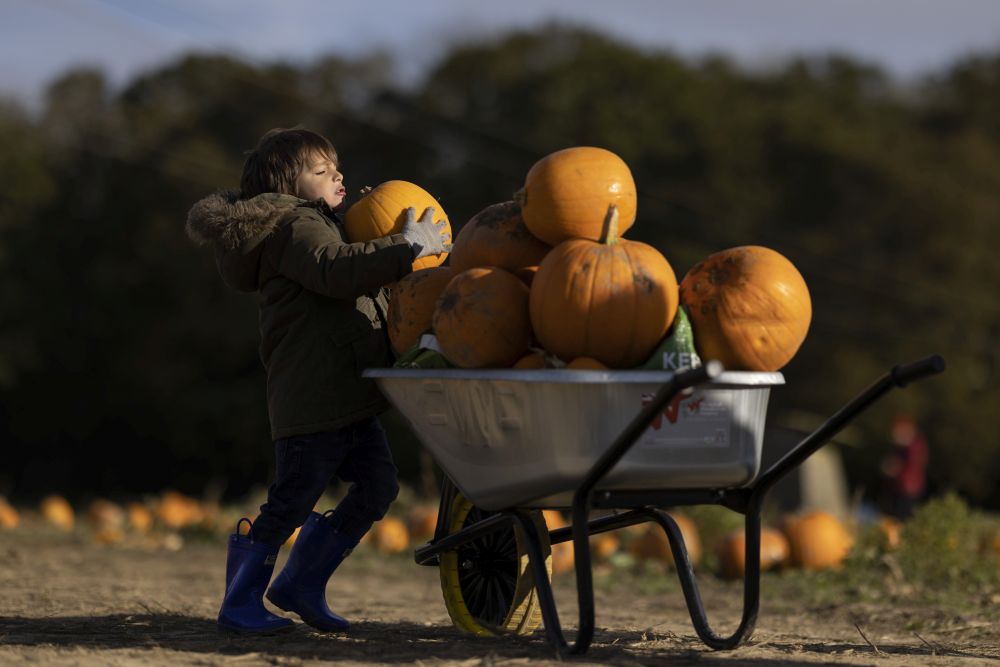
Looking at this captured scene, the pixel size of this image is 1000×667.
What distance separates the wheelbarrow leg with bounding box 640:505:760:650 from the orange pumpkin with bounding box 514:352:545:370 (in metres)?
0.72

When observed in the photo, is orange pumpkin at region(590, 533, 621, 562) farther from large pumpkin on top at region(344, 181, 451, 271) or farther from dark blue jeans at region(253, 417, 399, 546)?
large pumpkin on top at region(344, 181, 451, 271)

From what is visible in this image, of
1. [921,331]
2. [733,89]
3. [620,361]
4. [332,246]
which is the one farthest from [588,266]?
[733,89]

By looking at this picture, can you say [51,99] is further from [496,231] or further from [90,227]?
[496,231]

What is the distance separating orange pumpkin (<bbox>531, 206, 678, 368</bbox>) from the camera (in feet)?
11.4

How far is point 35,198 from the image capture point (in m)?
29.9

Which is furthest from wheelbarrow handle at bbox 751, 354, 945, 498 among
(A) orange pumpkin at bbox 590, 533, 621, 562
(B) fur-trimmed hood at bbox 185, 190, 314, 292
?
(A) orange pumpkin at bbox 590, 533, 621, 562

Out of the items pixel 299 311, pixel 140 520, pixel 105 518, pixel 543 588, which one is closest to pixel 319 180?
pixel 299 311

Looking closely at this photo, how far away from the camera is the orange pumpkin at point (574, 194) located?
374 cm

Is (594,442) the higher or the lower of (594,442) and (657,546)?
the higher

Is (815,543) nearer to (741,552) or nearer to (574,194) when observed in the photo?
(741,552)

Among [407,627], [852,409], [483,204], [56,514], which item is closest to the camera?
[852,409]

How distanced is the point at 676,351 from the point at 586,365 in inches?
9.2

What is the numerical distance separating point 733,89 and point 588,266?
27.6 m

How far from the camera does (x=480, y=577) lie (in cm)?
446
